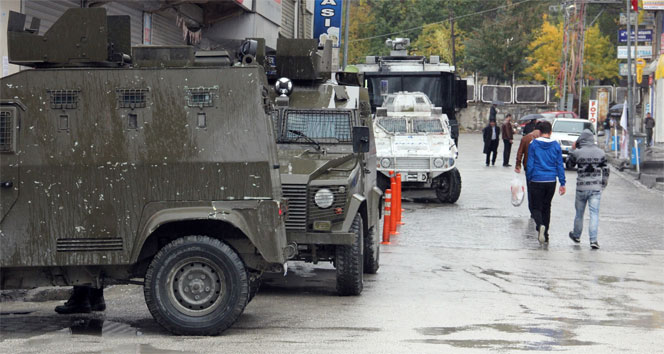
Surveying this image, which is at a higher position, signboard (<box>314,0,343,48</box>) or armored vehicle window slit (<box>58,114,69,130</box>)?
signboard (<box>314,0,343,48</box>)

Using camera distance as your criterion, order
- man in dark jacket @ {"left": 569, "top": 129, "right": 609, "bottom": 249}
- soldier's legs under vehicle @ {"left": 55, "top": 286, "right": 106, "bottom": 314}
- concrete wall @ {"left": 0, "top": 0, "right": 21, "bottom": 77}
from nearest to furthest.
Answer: soldier's legs under vehicle @ {"left": 55, "top": 286, "right": 106, "bottom": 314}
concrete wall @ {"left": 0, "top": 0, "right": 21, "bottom": 77}
man in dark jacket @ {"left": 569, "top": 129, "right": 609, "bottom": 249}

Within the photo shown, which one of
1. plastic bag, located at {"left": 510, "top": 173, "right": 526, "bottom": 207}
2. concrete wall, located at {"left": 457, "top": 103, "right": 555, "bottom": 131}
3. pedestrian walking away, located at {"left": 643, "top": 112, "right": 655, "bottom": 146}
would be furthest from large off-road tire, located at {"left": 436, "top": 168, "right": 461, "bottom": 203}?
concrete wall, located at {"left": 457, "top": 103, "right": 555, "bottom": 131}

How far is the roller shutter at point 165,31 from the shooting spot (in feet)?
76.1

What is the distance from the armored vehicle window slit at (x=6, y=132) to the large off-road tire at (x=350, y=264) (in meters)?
3.78

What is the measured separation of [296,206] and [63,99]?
2.89 meters

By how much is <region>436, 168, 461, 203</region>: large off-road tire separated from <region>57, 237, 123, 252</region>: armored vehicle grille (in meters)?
16.0

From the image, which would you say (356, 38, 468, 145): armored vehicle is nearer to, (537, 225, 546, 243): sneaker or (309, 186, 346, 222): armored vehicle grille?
(537, 225, 546, 243): sneaker

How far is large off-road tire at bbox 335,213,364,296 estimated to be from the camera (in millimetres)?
11406

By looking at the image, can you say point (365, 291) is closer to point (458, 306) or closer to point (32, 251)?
point (458, 306)

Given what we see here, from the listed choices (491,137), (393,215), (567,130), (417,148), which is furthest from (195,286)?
(567,130)

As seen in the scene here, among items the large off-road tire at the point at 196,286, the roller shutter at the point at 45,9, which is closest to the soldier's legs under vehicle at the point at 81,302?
the large off-road tire at the point at 196,286

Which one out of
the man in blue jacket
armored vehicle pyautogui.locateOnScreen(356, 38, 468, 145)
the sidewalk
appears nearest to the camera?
the man in blue jacket

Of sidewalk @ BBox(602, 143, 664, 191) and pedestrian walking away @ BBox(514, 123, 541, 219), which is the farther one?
sidewalk @ BBox(602, 143, 664, 191)

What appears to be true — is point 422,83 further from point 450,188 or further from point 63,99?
point 63,99
